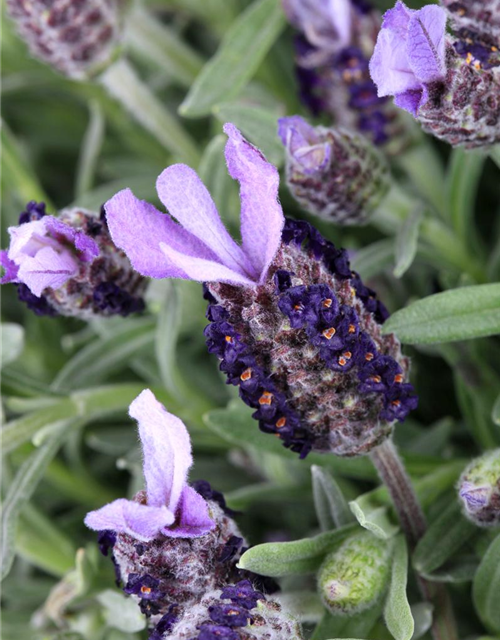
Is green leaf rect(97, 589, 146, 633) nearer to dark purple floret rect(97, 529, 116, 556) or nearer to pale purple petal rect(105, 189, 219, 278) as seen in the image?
dark purple floret rect(97, 529, 116, 556)

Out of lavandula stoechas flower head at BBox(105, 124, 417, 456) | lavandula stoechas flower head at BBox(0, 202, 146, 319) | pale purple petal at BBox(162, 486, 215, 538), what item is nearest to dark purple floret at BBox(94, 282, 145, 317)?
lavandula stoechas flower head at BBox(0, 202, 146, 319)

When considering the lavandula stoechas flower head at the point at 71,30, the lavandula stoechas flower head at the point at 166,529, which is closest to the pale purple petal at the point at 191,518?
the lavandula stoechas flower head at the point at 166,529

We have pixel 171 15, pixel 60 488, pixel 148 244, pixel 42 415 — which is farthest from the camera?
pixel 171 15

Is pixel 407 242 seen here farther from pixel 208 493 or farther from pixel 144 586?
pixel 144 586

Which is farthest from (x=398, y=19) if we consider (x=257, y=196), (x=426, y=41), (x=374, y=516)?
(x=374, y=516)

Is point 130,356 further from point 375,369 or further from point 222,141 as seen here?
point 375,369

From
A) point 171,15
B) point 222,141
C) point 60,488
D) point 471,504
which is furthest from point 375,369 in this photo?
point 171,15
